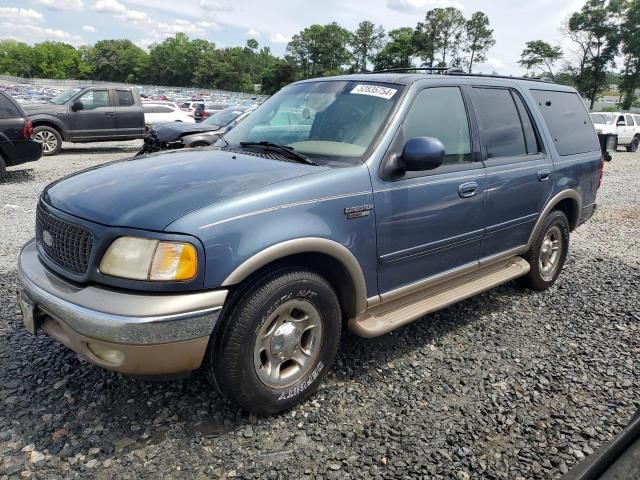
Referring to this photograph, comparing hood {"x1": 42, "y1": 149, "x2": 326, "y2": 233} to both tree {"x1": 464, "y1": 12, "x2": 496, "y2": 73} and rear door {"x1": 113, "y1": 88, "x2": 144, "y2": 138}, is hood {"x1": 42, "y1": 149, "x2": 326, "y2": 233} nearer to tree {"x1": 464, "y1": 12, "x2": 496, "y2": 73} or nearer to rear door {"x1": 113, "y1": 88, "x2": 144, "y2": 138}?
rear door {"x1": 113, "y1": 88, "x2": 144, "y2": 138}

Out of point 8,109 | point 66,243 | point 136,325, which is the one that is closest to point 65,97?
point 8,109

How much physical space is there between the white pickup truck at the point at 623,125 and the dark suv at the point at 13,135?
21104 millimetres

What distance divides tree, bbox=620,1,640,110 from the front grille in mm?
54101

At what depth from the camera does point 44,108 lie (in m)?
13.2

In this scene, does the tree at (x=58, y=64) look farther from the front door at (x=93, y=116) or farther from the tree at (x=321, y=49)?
the front door at (x=93, y=116)

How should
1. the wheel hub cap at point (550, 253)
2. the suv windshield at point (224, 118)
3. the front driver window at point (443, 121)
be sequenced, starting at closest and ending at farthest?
the front driver window at point (443, 121)
the wheel hub cap at point (550, 253)
the suv windshield at point (224, 118)

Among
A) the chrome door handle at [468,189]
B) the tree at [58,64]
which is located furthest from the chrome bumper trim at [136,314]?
the tree at [58,64]

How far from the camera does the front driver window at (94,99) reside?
13914 mm

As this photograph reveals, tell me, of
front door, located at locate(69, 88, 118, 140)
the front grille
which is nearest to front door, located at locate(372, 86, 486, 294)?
the front grille

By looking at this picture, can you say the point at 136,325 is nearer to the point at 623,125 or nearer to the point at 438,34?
the point at 623,125

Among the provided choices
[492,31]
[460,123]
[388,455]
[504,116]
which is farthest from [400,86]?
[492,31]

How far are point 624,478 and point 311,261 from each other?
6.11 ft

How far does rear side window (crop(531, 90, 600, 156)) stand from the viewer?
4.50 m

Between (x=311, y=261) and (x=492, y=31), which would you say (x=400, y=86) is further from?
(x=492, y=31)
